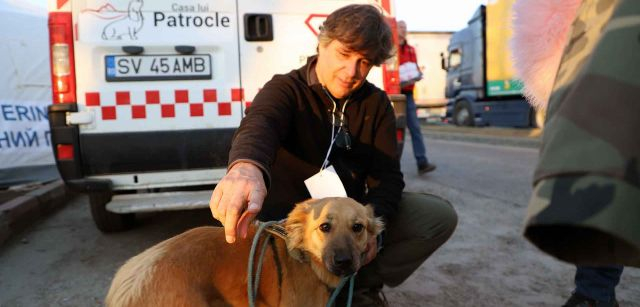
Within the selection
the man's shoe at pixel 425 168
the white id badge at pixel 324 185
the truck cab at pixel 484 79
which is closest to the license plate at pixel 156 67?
the white id badge at pixel 324 185

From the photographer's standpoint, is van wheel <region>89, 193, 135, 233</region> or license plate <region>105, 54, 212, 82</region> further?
van wheel <region>89, 193, 135, 233</region>

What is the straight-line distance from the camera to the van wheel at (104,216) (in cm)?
411

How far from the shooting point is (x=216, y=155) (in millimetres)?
3711

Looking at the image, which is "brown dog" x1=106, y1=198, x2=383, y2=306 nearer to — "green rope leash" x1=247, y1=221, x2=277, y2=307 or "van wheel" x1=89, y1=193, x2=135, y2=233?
"green rope leash" x1=247, y1=221, x2=277, y2=307

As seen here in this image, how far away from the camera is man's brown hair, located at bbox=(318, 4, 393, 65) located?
202 centimetres

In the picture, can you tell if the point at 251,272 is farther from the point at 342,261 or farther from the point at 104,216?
the point at 104,216

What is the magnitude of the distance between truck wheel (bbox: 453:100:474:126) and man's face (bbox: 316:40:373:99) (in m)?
14.6

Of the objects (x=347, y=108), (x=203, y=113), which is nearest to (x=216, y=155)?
(x=203, y=113)

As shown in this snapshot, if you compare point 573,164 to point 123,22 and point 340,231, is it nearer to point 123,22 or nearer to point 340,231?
point 340,231

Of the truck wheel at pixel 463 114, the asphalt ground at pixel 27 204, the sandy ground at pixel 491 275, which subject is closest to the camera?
the sandy ground at pixel 491 275

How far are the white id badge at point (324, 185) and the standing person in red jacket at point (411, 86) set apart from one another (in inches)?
175

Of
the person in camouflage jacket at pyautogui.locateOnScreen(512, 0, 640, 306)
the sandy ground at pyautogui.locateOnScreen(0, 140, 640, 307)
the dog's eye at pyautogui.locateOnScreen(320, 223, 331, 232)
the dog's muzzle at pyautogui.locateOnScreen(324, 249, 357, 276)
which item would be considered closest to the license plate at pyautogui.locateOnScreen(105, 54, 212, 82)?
the sandy ground at pyautogui.locateOnScreen(0, 140, 640, 307)

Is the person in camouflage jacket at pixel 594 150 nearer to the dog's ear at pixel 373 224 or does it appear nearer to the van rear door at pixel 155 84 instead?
the dog's ear at pixel 373 224

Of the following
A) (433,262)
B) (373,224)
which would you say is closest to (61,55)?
(373,224)
